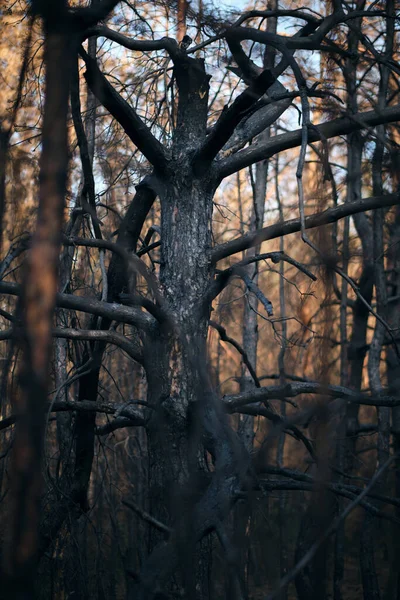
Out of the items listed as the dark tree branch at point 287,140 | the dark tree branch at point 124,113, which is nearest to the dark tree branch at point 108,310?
the dark tree branch at point 124,113

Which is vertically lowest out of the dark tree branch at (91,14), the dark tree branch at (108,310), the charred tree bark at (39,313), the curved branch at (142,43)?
the charred tree bark at (39,313)

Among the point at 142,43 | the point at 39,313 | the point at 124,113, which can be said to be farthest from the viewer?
the point at 142,43

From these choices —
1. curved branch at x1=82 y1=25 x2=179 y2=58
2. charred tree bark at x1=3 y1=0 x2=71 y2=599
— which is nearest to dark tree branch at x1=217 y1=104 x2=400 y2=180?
curved branch at x1=82 y1=25 x2=179 y2=58

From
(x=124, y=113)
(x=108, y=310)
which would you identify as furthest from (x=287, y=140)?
(x=108, y=310)

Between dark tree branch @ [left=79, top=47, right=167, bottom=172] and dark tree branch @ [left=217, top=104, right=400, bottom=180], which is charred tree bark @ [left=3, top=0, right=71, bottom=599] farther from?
dark tree branch @ [left=217, top=104, right=400, bottom=180]

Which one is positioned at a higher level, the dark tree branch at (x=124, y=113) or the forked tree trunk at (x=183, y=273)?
the dark tree branch at (x=124, y=113)

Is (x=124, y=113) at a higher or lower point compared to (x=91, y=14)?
higher

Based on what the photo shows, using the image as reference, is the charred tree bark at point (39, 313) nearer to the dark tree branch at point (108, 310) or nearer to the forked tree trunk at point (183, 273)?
the dark tree branch at point (108, 310)

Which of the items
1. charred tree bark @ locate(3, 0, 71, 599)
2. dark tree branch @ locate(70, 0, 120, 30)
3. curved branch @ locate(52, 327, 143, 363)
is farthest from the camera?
curved branch @ locate(52, 327, 143, 363)

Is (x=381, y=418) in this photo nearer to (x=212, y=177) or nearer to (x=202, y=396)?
(x=212, y=177)

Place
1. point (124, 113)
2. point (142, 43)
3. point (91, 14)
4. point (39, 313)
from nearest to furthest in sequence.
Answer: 1. point (39, 313)
2. point (91, 14)
3. point (124, 113)
4. point (142, 43)

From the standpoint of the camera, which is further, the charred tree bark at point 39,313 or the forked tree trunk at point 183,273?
the forked tree trunk at point 183,273

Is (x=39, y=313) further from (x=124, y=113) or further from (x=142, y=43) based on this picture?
(x=142, y=43)

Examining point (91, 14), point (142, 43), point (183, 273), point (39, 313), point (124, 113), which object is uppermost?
point (142, 43)
